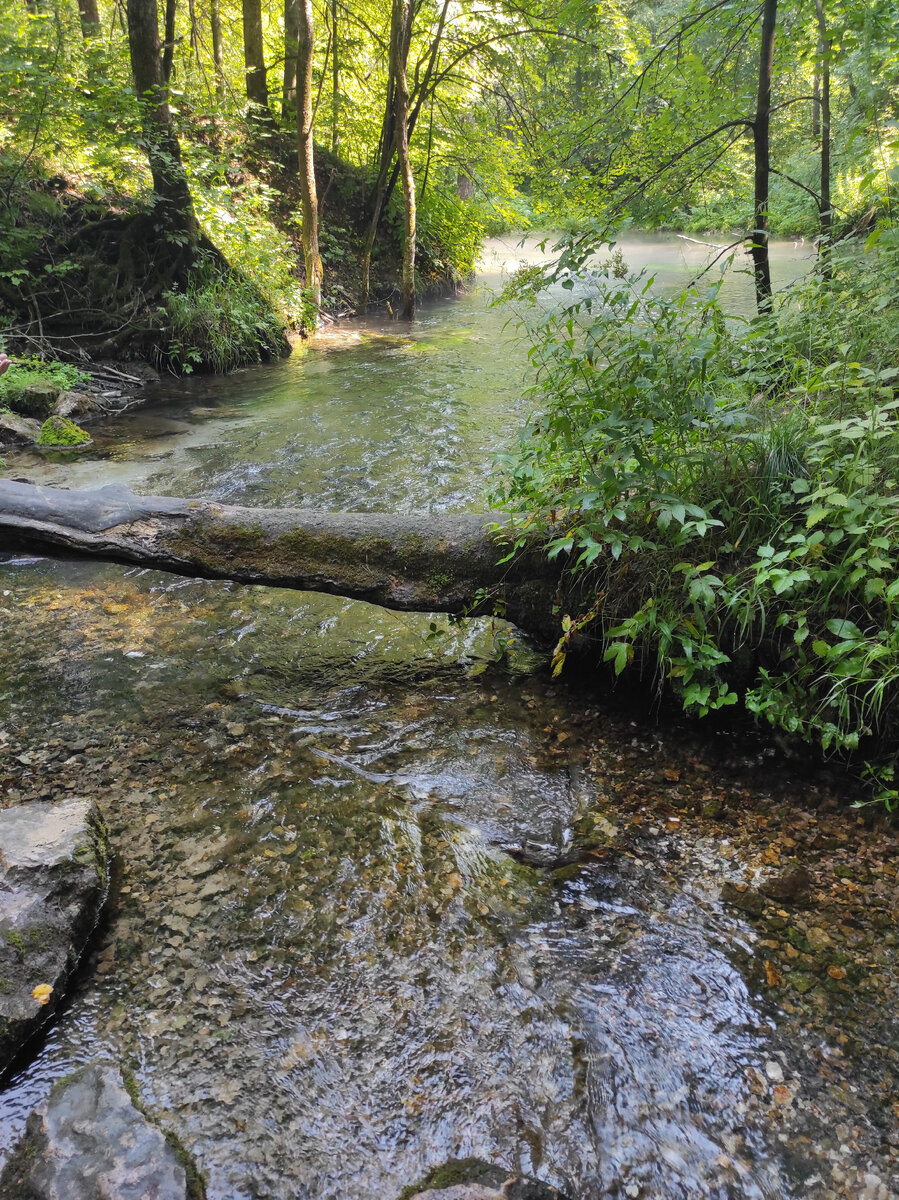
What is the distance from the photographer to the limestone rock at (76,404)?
318 inches

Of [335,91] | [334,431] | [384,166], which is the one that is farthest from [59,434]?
[335,91]

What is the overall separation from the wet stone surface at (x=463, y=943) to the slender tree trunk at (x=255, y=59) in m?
15.2

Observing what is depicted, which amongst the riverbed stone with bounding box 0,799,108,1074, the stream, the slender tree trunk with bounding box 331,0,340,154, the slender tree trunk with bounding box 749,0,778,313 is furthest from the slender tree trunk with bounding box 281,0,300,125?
the riverbed stone with bounding box 0,799,108,1074

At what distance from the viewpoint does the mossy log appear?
368cm

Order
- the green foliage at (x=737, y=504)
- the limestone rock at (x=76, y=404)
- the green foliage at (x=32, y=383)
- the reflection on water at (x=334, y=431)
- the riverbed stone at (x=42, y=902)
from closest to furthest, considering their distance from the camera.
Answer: the riverbed stone at (x=42, y=902), the green foliage at (x=737, y=504), the reflection on water at (x=334, y=431), the green foliage at (x=32, y=383), the limestone rock at (x=76, y=404)

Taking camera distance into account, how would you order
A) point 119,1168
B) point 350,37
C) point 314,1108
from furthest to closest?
point 350,37, point 314,1108, point 119,1168

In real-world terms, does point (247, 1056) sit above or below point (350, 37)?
below

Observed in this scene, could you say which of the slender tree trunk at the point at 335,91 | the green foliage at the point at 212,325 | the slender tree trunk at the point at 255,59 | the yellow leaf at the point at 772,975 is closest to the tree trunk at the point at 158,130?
the green foliage at the point at 212,325

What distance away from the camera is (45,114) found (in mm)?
8570

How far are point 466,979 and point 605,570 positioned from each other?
193 centimetres

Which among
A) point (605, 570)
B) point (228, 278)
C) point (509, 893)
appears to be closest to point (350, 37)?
point (228, 278)

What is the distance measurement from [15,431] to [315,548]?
551cm

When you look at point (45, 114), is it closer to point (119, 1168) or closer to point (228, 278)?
point (228, 278)

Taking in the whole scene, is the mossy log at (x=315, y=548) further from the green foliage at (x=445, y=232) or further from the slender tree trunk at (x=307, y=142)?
the green foliage at (x=445, y=232)
